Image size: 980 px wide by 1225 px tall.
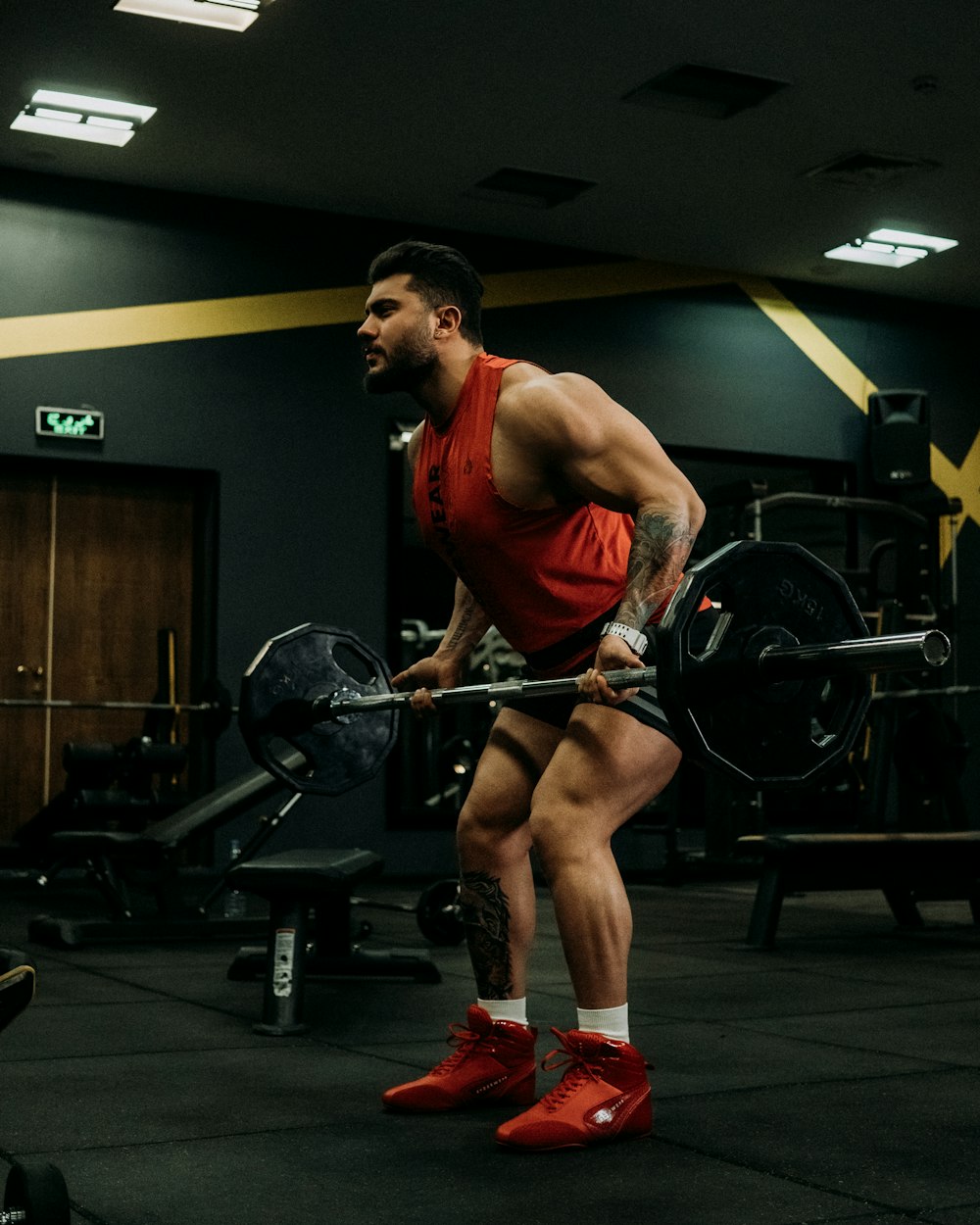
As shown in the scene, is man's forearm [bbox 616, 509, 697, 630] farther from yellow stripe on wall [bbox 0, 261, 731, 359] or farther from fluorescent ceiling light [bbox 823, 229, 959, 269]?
fluorescent ceiling light [bbox 823, 229, 959, 269]

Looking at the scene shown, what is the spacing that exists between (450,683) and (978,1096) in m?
1.10

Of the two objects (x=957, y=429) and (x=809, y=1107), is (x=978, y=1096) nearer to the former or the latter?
(x=809, y=1107)

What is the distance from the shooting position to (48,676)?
6.81m

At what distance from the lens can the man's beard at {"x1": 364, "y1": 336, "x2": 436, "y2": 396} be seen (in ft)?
7.75

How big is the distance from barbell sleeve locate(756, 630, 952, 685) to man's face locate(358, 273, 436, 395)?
78 cm

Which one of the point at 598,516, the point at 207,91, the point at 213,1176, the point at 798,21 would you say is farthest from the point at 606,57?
the point at 213,1176

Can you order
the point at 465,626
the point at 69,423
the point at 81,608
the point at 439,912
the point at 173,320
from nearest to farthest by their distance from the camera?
the point at 465,626
the point at 439,912
the point at 69,423
the point at 81,608
the point at 173,320

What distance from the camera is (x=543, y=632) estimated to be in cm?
235

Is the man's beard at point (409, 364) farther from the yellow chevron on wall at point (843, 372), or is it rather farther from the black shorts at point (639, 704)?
the yellow chevron on wall at point (843, 372)

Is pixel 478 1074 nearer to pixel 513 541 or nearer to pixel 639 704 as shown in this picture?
pixel 639 704

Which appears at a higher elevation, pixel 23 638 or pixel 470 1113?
pixel 23 638

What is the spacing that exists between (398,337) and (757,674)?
85 centimetres

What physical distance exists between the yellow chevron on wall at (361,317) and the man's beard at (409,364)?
188 inches

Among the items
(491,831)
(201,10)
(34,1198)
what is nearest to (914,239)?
(201,10)
